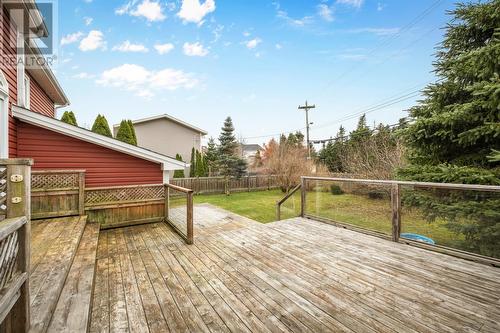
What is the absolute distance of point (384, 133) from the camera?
12.2 meters

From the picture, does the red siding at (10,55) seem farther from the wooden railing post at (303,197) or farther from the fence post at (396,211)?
the fence post at (396,211)

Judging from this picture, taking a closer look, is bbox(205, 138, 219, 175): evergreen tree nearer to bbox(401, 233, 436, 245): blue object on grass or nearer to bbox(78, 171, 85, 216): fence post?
bbox(78, 171, 85, 216): fence post

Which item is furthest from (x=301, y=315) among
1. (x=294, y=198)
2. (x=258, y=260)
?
(x=294, y=198)

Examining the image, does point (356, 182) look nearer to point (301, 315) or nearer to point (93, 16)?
point (301, 315)

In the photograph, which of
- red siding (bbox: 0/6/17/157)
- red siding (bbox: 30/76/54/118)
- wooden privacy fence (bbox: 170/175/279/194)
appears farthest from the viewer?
wooden privacy fence (bbox: 170/175/279/194)

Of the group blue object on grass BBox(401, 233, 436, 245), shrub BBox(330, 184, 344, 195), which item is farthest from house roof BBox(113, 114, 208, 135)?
blue object on grass BBox(401, 233, 436, 245)

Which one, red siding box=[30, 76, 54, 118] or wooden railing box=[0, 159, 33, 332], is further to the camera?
red siding box=[30, 76, 54, 118]

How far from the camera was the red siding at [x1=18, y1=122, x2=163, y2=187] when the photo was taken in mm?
5359

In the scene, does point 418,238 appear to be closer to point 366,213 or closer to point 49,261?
point 366,213

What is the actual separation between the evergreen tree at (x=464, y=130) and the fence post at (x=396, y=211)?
155 millimetres

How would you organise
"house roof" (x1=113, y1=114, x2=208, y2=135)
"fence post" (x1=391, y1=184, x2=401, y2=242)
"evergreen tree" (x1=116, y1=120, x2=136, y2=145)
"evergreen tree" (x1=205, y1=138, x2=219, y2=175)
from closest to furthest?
"fence post" (x1=391, y1=184, x2=401, y2=242) < "evergreen tree" (x1=116, y1=120, x2=136, y2=145) < "evergreen tree" (x1=205, y1=138, x2=219, y2=175) < "house roof" (x1=113, y1=114, x2=208, y2=135)

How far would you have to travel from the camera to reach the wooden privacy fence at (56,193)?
16.2 feet

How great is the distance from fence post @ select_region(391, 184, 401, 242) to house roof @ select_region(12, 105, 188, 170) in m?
5.23

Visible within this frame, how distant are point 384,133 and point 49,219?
13.8m
